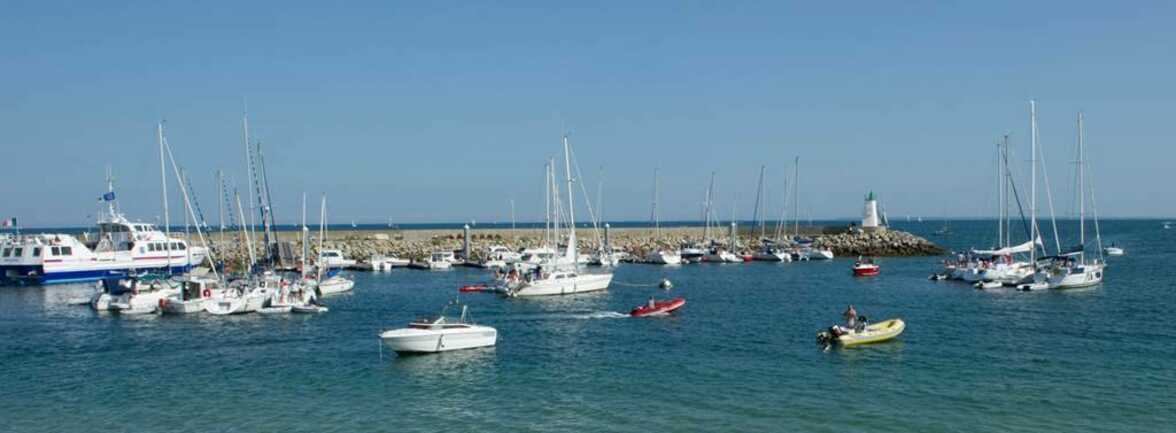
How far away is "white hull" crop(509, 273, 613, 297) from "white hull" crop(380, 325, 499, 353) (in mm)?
24408

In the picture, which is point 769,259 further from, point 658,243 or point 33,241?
point 33,241

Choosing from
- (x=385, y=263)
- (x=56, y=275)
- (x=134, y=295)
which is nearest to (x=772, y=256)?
(x=385, y=263)

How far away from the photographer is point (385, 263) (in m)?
96.9

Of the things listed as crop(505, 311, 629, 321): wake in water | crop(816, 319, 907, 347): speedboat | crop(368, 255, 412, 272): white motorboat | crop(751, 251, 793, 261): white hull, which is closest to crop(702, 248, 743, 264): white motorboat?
crop(751, 251, 793, 261): white hull

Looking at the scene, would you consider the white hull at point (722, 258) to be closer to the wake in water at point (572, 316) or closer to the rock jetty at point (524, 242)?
the rock jetty at point (524, 242)

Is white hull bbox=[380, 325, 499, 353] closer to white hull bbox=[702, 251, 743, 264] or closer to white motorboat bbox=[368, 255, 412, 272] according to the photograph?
white motorboat bbox=[368, 255, 412, 272]

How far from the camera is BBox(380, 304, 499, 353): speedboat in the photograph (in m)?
38.2

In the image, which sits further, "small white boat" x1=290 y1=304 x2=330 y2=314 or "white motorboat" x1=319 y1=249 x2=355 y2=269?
"white motorboat" x1=319 y1=249 x2=355 y2=269

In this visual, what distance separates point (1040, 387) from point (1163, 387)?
3.85m

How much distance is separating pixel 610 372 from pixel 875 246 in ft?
317

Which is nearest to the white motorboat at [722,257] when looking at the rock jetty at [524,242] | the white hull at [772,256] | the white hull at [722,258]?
the white hull at [722,258]

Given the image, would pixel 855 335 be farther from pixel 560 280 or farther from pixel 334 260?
pixel 334 260

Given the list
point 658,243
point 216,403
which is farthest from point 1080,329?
point 658,243

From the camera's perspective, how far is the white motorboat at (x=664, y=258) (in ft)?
348
